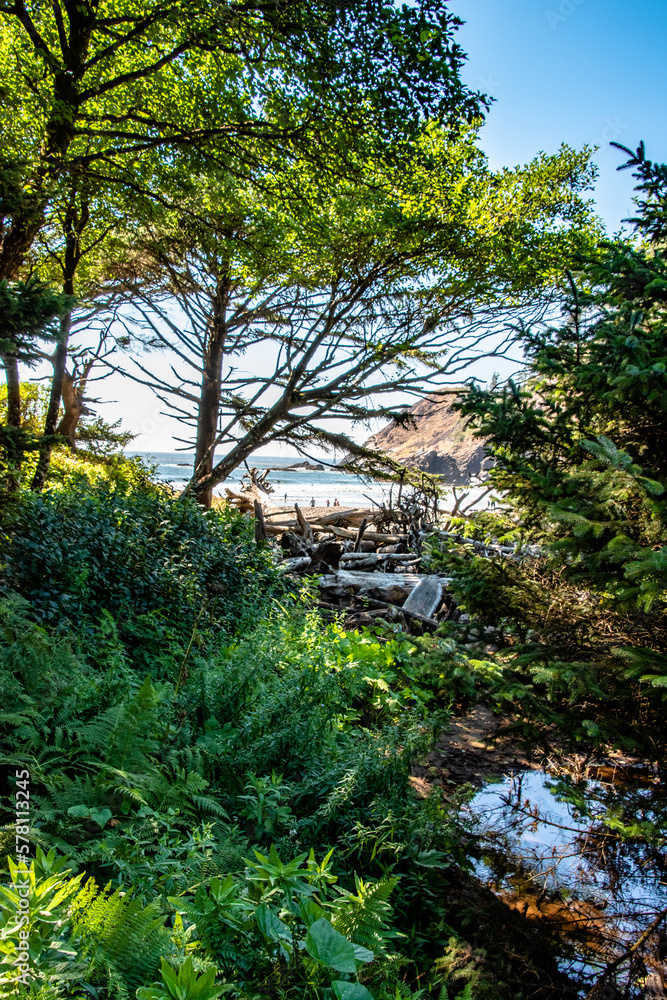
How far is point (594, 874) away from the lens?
3021mm

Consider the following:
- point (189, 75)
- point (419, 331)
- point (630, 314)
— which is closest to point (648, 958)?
point (630, 314)

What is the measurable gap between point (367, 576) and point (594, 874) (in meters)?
6.74

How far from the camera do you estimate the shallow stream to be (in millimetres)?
2395

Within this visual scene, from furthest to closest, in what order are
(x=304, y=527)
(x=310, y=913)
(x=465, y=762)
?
1. (x=304, y=527)
2. (x=465, y=762)
3. (x=310, y=913)

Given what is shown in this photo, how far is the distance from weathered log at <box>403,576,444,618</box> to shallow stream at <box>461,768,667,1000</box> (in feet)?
14.3

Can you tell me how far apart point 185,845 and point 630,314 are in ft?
11.1

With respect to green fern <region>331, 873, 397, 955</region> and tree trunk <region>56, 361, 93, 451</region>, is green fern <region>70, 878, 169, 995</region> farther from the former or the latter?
tree trunk <region>56, 361, 93, 451</region>

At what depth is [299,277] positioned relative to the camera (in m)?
9.99

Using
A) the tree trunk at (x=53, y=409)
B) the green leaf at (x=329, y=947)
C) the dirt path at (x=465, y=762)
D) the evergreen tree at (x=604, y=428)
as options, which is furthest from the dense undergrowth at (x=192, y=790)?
the tree trunk at (x=53, y=409)

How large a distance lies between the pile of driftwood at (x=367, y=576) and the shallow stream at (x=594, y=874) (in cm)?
262

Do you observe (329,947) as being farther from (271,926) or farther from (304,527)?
(304,527)

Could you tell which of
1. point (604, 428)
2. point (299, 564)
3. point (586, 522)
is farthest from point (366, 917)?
point (299, 564)

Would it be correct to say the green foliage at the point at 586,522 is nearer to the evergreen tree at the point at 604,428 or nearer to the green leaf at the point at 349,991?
the evergreen tree at the point at 604,428

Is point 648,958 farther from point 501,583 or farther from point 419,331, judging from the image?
point 419,331
